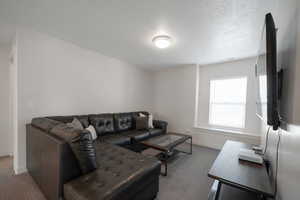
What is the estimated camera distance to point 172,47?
9.00ft

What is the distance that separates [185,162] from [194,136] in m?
1.38

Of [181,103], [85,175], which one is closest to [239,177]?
[85,175]

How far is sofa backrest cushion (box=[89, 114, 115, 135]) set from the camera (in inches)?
107

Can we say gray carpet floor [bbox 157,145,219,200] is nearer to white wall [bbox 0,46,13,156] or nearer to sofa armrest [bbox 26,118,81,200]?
sofa armrest [bbox 26,118,81,200]

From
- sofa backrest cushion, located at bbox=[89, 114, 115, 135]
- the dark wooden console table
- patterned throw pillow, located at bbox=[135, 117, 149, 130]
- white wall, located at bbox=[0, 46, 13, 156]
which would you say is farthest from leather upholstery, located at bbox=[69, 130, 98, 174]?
white wall, located at bbox=[0, 46, 13, 156]

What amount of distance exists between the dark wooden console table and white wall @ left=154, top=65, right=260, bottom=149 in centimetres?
178

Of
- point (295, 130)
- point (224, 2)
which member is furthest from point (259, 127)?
point (224, 2)

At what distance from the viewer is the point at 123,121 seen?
3.29 metres

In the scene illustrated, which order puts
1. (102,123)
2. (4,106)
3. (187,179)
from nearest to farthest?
(187,179) → (4,106) → (102,123)

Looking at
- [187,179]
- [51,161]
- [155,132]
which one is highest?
[51,161]

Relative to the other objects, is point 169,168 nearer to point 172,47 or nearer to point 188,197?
point 188,197

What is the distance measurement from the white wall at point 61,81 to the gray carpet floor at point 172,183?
305 mm

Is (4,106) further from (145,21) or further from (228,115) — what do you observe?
(228,115)

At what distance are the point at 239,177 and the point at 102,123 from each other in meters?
2.58
